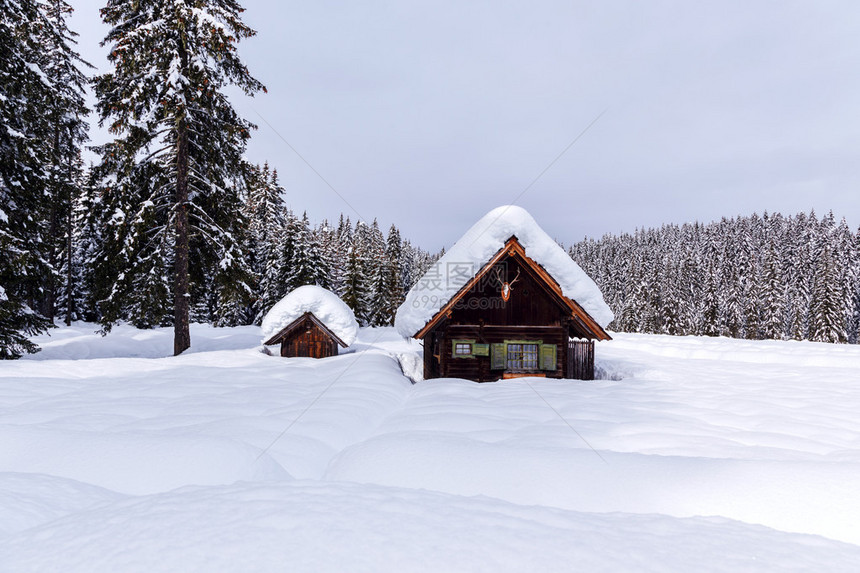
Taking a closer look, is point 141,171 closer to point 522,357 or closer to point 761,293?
point 522,357

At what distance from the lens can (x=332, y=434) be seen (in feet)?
18.3

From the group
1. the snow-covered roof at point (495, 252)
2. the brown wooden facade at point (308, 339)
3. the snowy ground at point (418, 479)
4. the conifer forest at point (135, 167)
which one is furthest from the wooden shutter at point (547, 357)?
the conifer forest at point (135, 167)

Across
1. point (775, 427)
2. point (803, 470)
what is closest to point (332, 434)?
point (803, 470)

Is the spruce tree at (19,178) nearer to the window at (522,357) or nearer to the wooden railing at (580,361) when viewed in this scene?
the window at (522,357)

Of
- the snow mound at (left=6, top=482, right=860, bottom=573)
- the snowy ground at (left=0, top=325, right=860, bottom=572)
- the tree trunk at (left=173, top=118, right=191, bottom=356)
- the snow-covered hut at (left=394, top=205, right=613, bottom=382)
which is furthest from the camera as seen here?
the tree trunk at (left=173, top=118, right=191, bottom=356)

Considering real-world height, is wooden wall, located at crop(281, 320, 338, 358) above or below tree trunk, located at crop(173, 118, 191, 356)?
below

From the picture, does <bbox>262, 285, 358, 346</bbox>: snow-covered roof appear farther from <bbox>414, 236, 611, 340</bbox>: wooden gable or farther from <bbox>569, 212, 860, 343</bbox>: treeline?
<bbox>569, 212, 860, 343</bbox>: treeline

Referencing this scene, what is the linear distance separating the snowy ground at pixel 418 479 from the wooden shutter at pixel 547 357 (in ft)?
13.5

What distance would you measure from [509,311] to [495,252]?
214 centimetres

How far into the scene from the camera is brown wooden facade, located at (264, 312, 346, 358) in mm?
17531

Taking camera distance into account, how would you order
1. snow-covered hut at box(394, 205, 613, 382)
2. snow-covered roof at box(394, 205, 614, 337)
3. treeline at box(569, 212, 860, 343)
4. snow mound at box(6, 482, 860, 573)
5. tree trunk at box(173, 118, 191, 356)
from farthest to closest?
treeline at box(569, 212, 860, 343) → tree trunk at box(173, 118, 191, 356) → snow-covered hut at box(394, 205, 613, 382) → snow-covered roof at box(394, 205, 614, 337) → snow mound at box(6, 482, 860, 573)

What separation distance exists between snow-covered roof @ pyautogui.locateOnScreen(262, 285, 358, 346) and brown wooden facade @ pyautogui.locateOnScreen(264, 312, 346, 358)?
0.21 meters

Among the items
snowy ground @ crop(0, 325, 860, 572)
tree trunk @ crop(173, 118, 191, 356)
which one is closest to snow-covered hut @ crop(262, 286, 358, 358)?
tree trunk @ crop(173, 118, 191, 356)

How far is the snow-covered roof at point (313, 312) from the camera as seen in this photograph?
17453 mm
